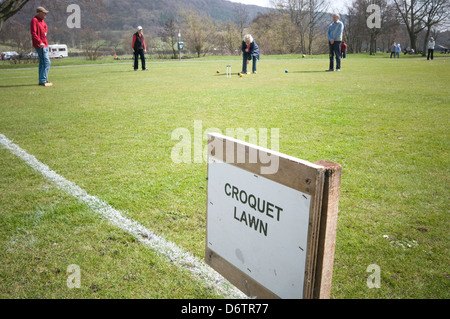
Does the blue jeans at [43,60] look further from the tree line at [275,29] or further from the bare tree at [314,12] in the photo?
the bare tree at [314,12]

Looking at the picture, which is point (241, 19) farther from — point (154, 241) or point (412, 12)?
point (154, 241)

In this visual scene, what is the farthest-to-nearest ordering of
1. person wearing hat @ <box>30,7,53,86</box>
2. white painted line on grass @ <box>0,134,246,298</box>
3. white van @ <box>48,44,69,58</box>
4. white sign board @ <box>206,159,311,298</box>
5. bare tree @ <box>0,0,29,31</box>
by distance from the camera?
white van @ <box>48,44,69,58</box> → bare tree @ <box>0,0,29,31</box> → person wearing hat @ <box>30,7,53,86</box> → white painted line on grass @ <box>0,134,246,298</box> → white sign board @ <box>206,159,311,298</box>

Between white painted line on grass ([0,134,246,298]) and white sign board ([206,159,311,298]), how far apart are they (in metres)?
0.27

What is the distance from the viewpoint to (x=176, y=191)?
3666 millimetres

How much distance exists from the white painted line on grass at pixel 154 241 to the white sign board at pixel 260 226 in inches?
10.7

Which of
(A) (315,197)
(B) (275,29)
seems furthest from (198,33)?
(A) (315,197)

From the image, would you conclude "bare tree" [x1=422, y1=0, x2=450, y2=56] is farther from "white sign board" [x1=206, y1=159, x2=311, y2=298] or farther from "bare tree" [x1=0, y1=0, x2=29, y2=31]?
"white sign board" [x1=206, y1=159, x2=311, y2=298]

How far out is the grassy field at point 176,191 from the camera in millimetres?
2320

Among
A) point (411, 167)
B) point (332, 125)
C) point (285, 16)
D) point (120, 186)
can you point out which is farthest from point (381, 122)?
point (285, 16)

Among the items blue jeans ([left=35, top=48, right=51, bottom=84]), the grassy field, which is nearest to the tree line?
blue jeans ([left=35, top=48, right=51, bottom=84])

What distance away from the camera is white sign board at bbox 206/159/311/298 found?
5.28 feet

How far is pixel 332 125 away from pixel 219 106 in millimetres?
3056

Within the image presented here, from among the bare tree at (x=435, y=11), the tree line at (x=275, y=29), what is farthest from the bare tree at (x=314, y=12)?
the bare tree at (x=435, y=11)

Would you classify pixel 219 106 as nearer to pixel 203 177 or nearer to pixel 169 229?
pixel 203 177
